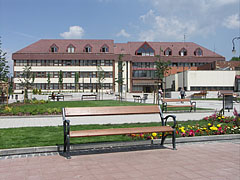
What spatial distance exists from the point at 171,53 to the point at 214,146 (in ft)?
227

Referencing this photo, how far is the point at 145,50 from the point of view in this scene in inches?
2886

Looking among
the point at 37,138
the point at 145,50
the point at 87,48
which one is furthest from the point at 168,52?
the point at 37,138

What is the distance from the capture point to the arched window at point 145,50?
7294 centimetres

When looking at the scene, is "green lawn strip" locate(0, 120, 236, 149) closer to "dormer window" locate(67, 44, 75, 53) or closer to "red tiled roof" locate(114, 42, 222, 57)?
"dormer window" locate(67, 44, 75, 53)

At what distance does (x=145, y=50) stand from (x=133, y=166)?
69.3 m

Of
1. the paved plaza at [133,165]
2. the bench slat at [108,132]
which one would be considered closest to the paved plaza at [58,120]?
the bench slat at [108,132]

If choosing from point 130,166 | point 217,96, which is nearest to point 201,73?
point 217,96

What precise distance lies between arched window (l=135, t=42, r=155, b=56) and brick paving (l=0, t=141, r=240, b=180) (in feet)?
220

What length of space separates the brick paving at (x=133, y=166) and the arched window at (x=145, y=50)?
67.2 m

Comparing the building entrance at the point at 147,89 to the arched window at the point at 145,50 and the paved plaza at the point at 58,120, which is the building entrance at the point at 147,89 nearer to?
the arched window at the point at 145,50

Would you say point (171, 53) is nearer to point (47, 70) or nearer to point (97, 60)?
point (97, 60)

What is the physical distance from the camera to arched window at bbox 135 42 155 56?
239 feet

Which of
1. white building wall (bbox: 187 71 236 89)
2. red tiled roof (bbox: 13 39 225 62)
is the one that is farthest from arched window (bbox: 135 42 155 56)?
white building wall (bbox: 187 71 236 89)

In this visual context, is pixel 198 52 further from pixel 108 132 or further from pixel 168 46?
pixel 108 132
